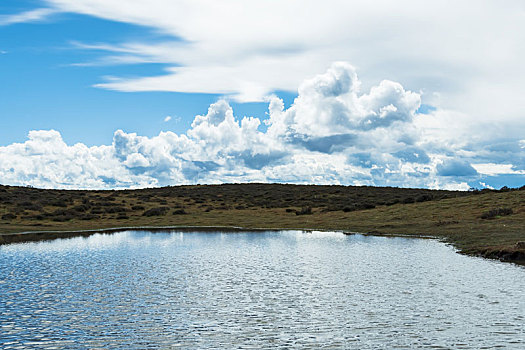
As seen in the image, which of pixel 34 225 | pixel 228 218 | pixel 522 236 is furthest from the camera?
pixel 228 218

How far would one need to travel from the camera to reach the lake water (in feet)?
59.5

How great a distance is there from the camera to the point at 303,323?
20203mm

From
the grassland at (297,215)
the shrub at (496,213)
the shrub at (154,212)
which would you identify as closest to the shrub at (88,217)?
the grassland at (297,215)

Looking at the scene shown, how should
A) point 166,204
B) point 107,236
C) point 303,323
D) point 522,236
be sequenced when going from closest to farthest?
1. point 303,323
2. point 522,236
3. point 107,236
4. point 166,204

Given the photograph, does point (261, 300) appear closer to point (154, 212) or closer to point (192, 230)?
point (192, 230)

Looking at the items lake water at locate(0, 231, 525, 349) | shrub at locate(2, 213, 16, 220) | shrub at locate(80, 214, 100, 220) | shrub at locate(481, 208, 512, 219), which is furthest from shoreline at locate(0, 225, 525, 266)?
shrub at locate(2, 213, 16, 220)

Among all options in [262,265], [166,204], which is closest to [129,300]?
[262,265]

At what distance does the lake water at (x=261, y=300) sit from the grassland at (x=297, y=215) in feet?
34.7

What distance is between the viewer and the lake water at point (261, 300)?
714 inches

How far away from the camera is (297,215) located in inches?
3297

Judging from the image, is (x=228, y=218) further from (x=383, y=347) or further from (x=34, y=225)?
(x=383, y=347)

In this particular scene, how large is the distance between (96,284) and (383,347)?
58.3 ft

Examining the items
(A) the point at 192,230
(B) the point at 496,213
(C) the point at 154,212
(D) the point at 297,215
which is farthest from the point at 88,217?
(B) the point at 496,213

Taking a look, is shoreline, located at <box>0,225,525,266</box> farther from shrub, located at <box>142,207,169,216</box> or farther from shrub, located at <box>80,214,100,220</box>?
shrub, located at <box>142,207,169,216</box>
